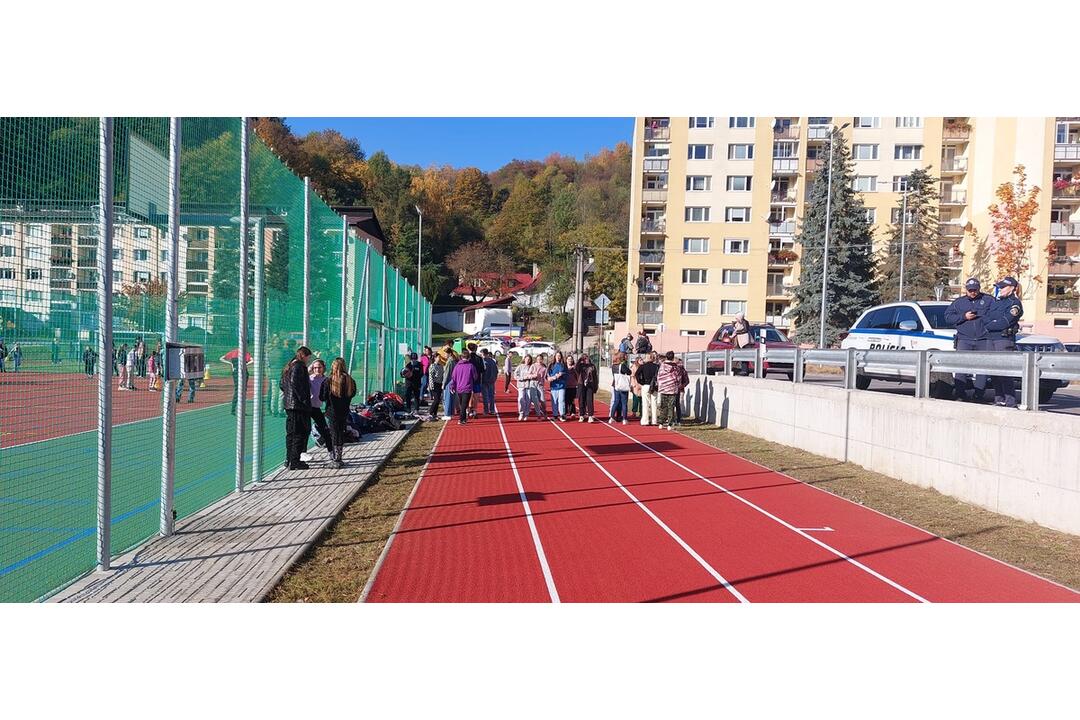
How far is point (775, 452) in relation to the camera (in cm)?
1625

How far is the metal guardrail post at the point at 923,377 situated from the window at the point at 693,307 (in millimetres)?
53089

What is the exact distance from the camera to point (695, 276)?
213 feet

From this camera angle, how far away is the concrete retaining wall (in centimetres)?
911

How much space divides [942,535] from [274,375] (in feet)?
28.6

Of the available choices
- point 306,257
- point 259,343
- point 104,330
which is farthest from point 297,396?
point 104,330

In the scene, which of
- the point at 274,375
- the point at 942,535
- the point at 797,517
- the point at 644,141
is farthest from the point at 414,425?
the point at 644,141

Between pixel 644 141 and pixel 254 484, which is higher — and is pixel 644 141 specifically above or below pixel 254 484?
above

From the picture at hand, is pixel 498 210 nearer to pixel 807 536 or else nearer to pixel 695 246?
pixel 695 246

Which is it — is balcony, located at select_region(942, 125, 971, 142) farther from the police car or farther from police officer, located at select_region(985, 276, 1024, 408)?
police officer, located at select_region(985, 276, 1024, 408)

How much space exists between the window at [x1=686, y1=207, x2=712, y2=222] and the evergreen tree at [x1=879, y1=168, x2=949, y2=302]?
12.4 meters

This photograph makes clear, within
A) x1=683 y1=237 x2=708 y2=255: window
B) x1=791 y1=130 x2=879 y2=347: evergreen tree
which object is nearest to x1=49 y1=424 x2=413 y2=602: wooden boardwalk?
x1=791 y1=130 x2=879 y2=347: evergreen tree

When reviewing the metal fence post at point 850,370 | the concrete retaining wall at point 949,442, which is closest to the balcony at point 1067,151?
the concrete retaining wall at point 949,442

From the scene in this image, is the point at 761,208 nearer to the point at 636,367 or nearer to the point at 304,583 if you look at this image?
the point at 636,367

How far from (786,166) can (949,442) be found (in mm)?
57142
